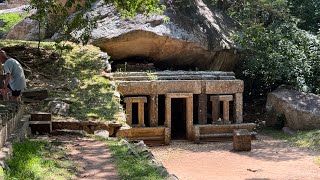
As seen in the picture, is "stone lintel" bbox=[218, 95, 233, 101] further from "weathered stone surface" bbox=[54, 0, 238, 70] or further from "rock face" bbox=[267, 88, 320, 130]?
"weathered stone surface" bbox=[54, 0, 238, 70]

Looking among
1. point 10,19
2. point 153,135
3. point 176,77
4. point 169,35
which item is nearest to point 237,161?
point 153,135

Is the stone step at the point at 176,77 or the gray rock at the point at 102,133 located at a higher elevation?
the stone step at the point at 176,77

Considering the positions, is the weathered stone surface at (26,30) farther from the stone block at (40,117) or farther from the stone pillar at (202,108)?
the stone block at (40,117)

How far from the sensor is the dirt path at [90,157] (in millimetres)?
6270

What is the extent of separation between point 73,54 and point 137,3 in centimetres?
484

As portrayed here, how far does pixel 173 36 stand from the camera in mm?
18250

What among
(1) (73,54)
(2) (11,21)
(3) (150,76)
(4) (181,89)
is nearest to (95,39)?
(1) (73,54)

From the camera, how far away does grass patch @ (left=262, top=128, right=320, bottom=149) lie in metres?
14.3

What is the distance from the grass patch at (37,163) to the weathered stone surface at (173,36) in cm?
1072

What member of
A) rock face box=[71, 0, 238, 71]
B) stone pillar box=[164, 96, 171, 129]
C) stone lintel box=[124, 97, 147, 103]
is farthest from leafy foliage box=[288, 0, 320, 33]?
stone lintel box=[124, 97, 147, 103]

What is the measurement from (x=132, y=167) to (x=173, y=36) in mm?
12223

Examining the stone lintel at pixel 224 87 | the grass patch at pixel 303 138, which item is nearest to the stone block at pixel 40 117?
the stone lintel at pixel 224 87

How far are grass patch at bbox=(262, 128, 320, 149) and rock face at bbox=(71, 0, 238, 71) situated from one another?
497 cm

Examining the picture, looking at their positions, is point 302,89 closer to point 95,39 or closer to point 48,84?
point 95,39
